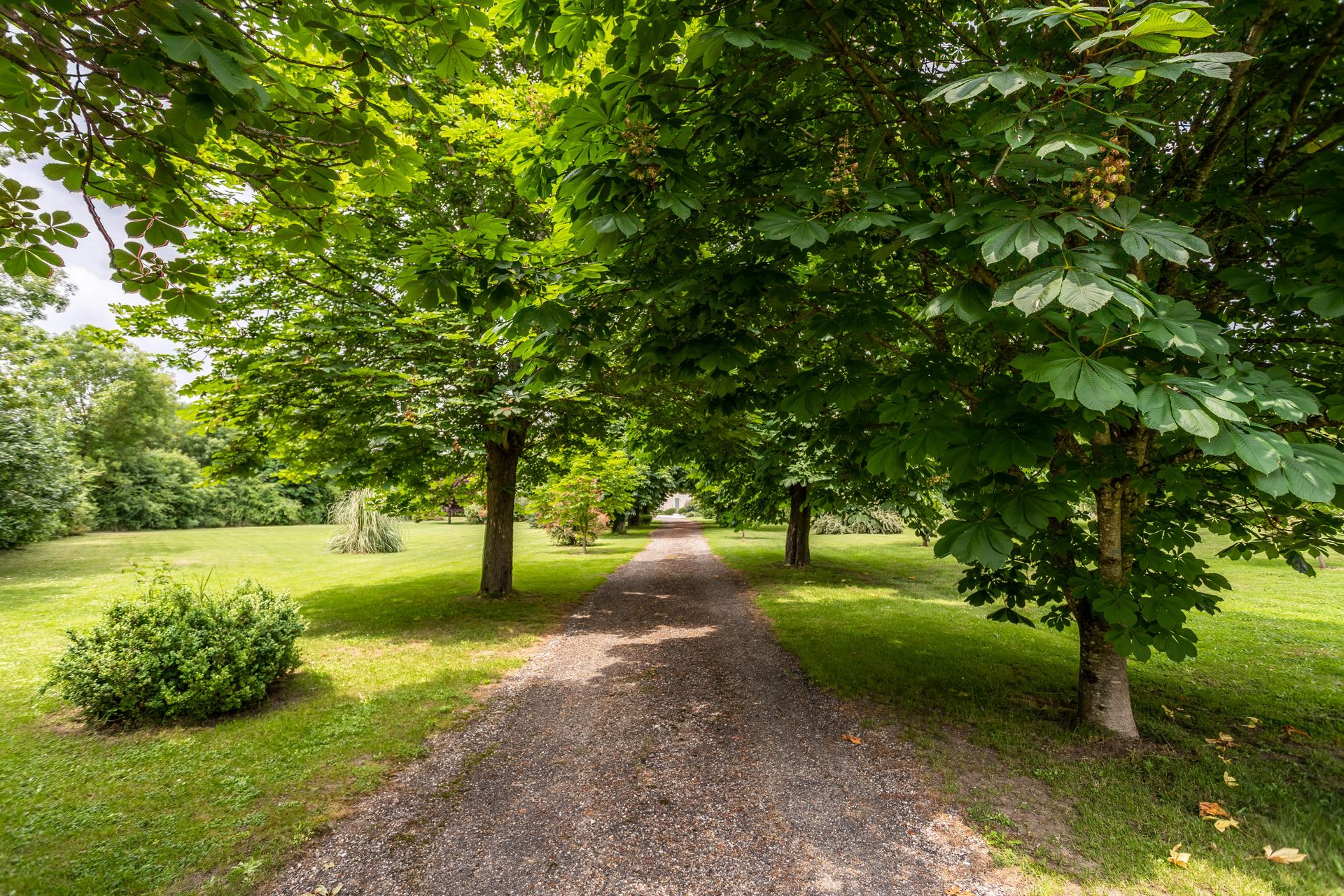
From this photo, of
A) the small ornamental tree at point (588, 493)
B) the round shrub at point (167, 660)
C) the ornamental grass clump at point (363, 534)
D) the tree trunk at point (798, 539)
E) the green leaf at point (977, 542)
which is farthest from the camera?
the ornamental grass clump at point (363, 534)

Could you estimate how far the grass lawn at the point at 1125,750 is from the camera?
325 centimetres

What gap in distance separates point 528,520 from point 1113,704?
138 feet

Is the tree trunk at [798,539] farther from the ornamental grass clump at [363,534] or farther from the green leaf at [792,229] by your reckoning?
the ornamental grass clump at [363,534]

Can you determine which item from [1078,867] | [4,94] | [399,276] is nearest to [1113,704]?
[1078,867]

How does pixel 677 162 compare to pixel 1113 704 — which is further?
pixel 1113 704

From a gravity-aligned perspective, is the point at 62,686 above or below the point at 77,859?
above

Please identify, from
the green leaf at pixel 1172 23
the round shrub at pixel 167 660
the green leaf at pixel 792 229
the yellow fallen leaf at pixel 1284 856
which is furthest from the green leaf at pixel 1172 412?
the round shrub at pixel 167 660

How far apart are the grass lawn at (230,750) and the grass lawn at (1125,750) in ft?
15.7

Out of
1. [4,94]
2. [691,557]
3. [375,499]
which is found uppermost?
[4,94]

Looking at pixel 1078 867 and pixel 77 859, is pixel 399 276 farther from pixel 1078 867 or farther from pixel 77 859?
pixel 1078 867

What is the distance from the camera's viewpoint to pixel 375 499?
13.9m

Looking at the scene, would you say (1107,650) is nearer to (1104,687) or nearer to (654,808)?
(1104,687)

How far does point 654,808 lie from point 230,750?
391 cm

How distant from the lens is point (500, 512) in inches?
453
